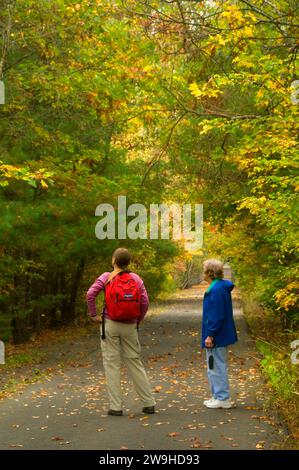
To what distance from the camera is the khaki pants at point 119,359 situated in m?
8.83

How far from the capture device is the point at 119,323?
349 inches

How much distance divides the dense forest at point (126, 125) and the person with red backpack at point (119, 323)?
72.5 inches

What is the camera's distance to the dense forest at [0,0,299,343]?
401 inches

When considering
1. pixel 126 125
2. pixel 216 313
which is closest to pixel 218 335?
pixel 216 313

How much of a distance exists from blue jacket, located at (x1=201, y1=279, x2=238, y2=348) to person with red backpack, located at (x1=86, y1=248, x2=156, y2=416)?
88 cm

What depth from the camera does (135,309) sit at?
28.9 feet

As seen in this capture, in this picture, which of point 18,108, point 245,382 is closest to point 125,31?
point 18,108

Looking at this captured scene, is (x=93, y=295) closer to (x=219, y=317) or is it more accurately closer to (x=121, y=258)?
(x=121, y=258)

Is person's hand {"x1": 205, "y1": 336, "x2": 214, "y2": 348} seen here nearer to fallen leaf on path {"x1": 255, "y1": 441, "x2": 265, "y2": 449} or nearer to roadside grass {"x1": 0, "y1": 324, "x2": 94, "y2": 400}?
fallen leaf on path {"x1": 255, "y1": 441, "x2": 265, "y2": 449}

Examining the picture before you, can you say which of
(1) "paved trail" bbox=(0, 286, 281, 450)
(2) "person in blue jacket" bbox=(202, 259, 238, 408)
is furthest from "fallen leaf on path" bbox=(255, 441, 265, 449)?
(2) "person in blue jacket" bbox=(202, 259, 238, 408)

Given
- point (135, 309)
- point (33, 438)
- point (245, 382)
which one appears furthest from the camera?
point (245, 382)

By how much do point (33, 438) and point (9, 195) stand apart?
32.9ft
